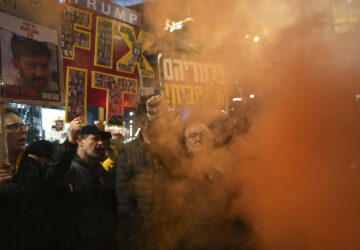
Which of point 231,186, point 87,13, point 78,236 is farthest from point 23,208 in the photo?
point 87,13

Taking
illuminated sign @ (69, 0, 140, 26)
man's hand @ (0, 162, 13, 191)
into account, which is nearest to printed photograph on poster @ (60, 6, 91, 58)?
illuminated sign @ (69, 0, 140, 26)

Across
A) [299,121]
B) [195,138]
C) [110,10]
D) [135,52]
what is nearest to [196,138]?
[195,138]

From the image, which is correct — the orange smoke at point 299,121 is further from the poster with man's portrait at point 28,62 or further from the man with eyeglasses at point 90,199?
the poster with man's portrait at point 28,62

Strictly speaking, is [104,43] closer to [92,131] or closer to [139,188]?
[92,131]

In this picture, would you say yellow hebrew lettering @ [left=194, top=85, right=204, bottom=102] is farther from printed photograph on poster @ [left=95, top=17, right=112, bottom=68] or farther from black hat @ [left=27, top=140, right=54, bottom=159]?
black hat @ [left=27, top=140, right=54, bottom=159]

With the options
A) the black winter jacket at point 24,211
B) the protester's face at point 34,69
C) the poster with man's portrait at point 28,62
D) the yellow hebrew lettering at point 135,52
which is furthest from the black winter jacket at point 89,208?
the yellow hebrew lettering at point 135,52

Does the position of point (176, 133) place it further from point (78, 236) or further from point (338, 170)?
point (338, 170)

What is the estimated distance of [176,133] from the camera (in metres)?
2.97

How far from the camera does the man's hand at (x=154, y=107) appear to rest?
9.25 ft

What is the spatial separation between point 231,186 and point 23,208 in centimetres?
178

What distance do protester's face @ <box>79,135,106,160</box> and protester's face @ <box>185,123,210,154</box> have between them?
923 millimetres

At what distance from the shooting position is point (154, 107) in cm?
282

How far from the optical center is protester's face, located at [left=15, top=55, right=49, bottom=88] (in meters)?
1.99

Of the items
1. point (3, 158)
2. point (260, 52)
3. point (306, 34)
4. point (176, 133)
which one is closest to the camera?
point (3, 158)
